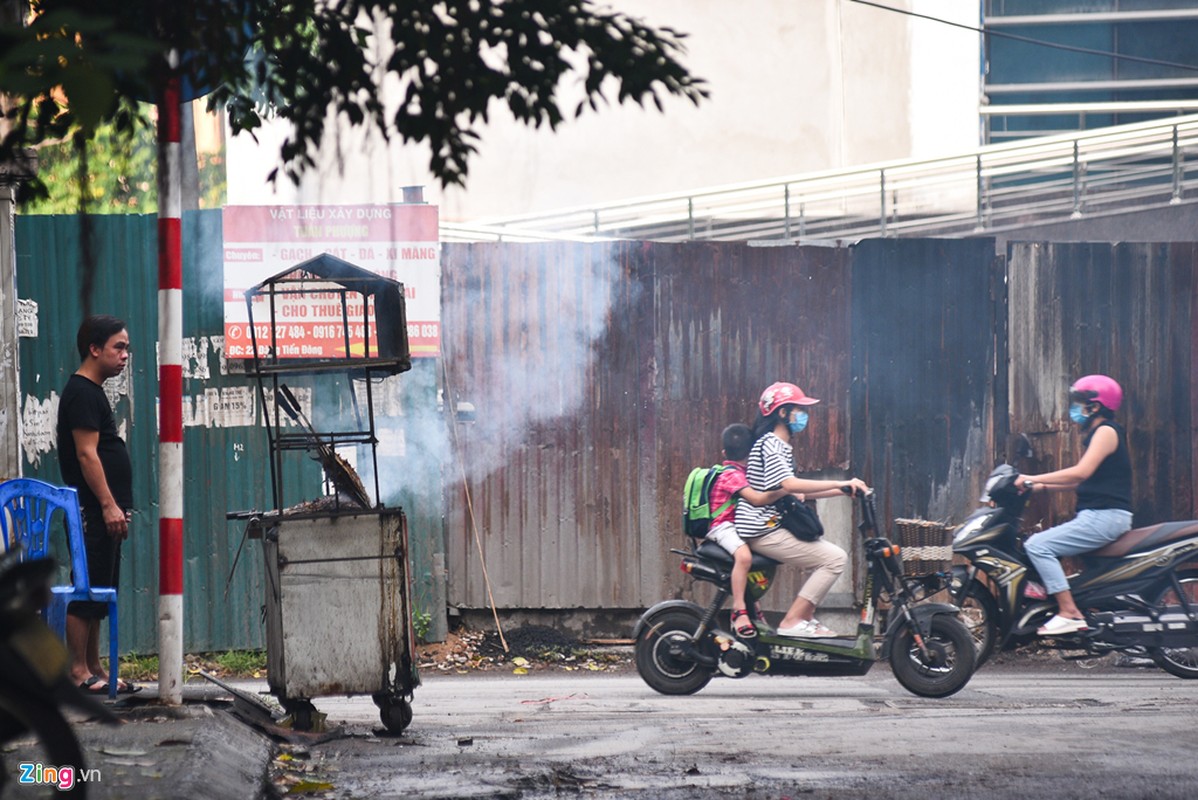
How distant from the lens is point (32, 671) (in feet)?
7.34

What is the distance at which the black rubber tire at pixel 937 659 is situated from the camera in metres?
7.75

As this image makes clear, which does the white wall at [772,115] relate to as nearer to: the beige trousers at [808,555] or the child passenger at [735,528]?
the child passenger at [735,528]

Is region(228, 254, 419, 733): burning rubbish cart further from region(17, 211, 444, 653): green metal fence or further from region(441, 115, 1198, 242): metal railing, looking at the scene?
region(441, 115, 1198, 242): metal railing

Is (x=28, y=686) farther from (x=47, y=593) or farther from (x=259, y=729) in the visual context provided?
(x=259, y=729)

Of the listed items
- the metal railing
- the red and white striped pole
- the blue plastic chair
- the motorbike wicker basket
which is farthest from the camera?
the metal railing

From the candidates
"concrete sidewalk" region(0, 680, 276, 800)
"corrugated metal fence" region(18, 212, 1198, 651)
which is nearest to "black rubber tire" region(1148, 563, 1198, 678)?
"corrugated metal fence" region(18, 212, 1198, 651)

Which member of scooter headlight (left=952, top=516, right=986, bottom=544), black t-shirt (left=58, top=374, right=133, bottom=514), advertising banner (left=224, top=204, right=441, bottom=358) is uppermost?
advertising banner (left=224, top=204, right=441, bottom=358)

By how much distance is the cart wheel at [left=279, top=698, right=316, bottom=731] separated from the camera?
6254 millimetres

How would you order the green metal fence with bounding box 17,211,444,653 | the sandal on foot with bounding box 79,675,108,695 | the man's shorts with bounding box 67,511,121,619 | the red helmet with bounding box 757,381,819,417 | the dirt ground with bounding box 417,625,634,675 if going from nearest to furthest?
1. the sandal on foot with bounding box 79,675,108,695
2. the man's shorts with bounding box 67,511,121,619
3. the red helmet with bounding box 757,381,819,417
4. the green metal fence with bounding box 17,211,444,653
5. the dirt ground with bounding box 417,625,634,675

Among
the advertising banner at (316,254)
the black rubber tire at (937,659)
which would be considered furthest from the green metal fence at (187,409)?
the black rubber tire at (937,659)

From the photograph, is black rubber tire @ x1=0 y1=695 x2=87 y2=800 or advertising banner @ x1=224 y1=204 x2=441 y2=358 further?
advertising banner @ x1=224 y1=204 x2=441 y2=358

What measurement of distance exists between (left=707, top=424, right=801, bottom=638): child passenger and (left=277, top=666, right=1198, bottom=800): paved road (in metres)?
0.43

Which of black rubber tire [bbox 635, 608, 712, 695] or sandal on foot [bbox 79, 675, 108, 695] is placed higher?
sandal on foot [bbox 79, 675, 108, 695]

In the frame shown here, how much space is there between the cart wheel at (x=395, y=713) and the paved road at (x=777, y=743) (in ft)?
0.30
